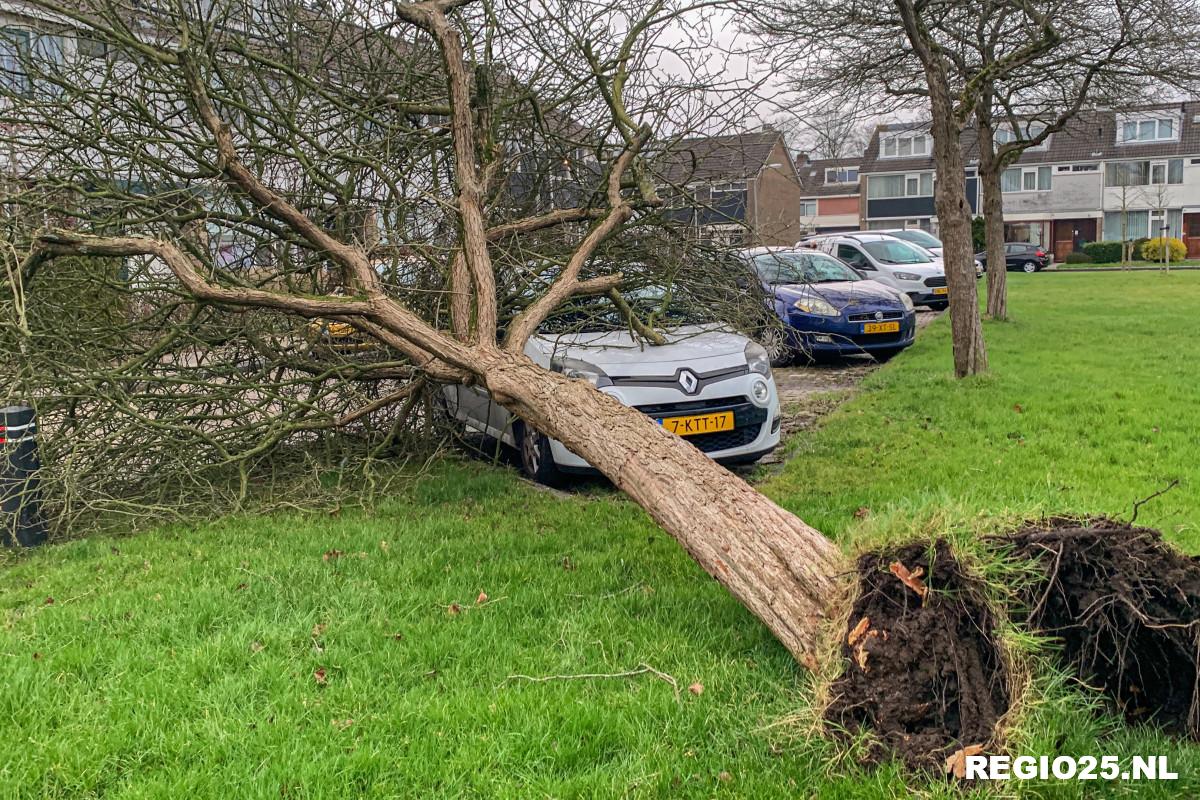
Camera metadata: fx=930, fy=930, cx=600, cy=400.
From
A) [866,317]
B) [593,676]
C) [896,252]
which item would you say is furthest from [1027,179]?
[593,676]

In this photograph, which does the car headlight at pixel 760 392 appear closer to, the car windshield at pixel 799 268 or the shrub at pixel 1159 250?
the car windshield at pixel 799 268

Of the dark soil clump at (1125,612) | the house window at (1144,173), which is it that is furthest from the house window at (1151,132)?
the dark soil clump at (1125,612)

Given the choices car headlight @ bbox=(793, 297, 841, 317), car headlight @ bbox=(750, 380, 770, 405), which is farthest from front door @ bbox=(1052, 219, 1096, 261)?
car headlight @ bbox=(750, 380, 770, 405)

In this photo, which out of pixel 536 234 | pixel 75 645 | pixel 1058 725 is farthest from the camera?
pixel 536 234

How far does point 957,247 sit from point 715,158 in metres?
3.53

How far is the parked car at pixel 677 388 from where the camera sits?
6645mm

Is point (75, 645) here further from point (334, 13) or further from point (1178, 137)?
point (1178, 137)

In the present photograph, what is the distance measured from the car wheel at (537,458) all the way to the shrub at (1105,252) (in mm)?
49397

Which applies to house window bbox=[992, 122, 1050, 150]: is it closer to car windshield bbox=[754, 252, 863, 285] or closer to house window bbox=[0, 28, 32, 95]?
car windshield bbox=[754, 252, 863, 285]

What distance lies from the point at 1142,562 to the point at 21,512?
577 cm

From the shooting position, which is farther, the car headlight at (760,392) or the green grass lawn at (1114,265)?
the green grass lawn at (1114,265)

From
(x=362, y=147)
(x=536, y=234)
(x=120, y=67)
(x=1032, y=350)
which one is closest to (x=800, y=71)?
(x=1032, y=350)

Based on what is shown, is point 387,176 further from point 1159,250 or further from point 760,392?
point 1159,250

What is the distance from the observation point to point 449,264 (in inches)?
265
